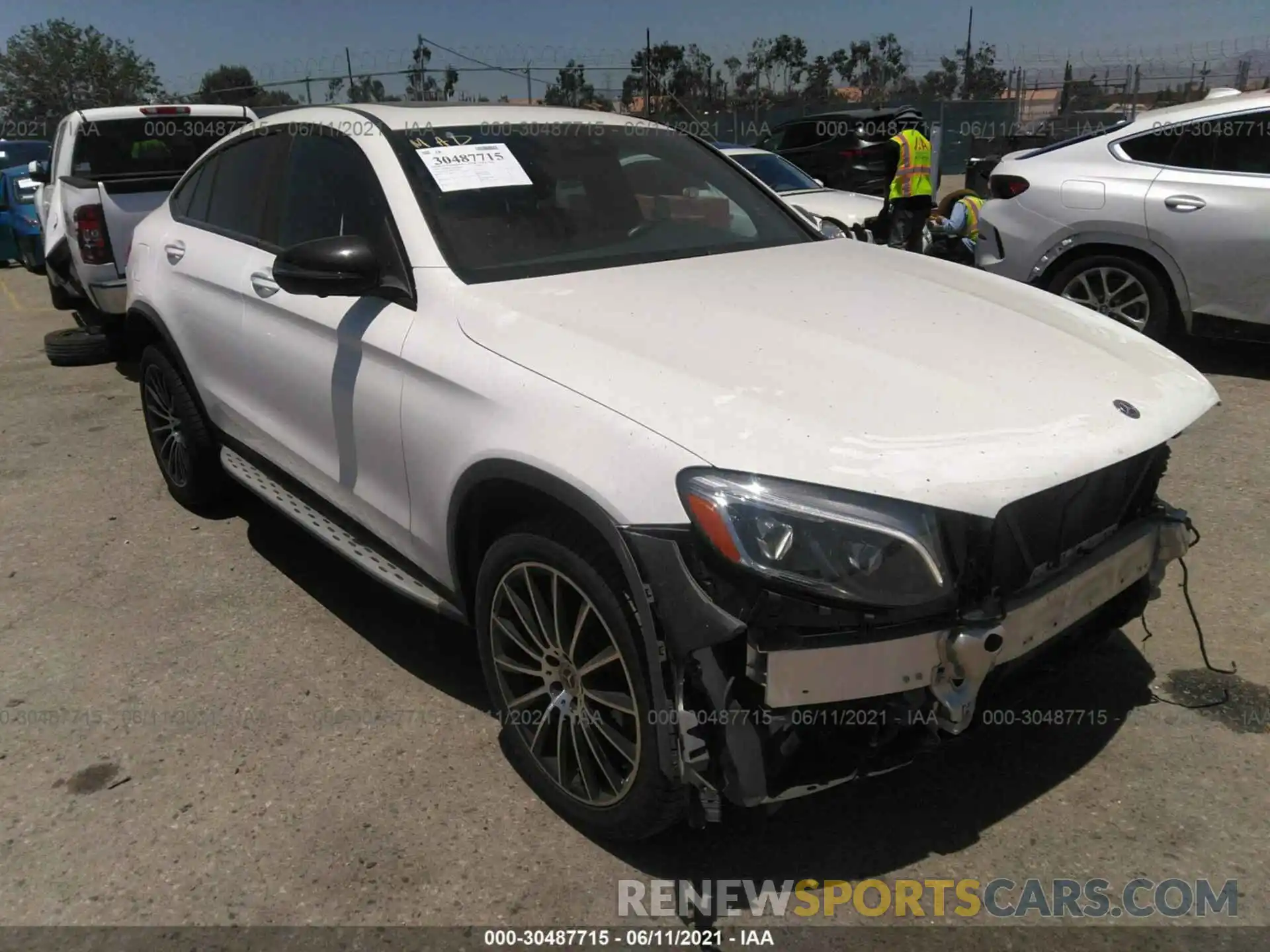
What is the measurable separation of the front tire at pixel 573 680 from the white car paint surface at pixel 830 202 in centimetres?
669

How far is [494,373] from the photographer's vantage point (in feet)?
8.05

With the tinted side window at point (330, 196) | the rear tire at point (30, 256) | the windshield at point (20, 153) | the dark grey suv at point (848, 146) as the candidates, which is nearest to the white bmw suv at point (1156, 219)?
the tinted side window at point (330, 196)

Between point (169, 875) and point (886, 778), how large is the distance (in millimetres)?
1918

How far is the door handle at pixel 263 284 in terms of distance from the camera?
348cm

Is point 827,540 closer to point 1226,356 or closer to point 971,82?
point 1226,356

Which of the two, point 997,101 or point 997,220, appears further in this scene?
point 997,101

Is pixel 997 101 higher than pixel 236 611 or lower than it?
higher

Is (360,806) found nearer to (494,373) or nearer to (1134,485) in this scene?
(494,373)

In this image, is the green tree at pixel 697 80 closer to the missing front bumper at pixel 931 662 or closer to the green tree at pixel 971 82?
the green tree at pixel 971 82

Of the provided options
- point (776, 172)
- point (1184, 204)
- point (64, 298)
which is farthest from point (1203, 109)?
point (64, 298)

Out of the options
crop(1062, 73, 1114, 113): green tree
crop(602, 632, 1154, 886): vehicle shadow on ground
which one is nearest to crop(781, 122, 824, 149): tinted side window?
crop(602, 632, 1154, 886): vehicle shadow on ground

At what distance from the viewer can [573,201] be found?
328cm

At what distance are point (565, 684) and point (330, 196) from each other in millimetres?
1973

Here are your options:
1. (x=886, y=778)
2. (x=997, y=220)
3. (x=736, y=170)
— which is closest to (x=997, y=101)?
(x=997, y=220)
